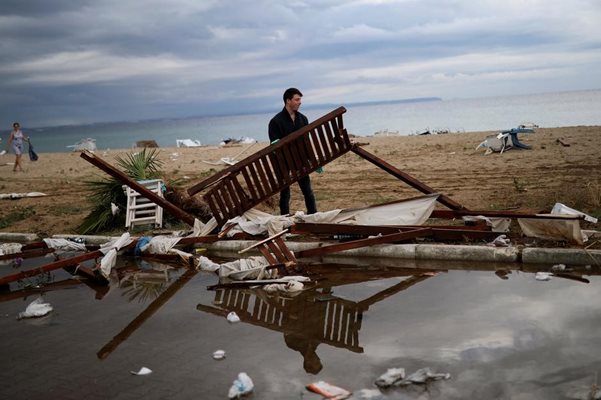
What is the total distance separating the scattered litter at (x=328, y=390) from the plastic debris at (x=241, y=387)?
1.33ft

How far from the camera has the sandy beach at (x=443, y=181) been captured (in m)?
10.9

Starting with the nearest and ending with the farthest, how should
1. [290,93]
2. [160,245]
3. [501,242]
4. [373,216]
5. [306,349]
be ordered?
[306,349] → [501,242] → [373,216] → [160,245] → [290,93]

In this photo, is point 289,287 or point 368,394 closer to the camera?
point 368,394

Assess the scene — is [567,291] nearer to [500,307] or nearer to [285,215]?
[500,307]

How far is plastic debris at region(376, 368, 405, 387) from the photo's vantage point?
165 inches

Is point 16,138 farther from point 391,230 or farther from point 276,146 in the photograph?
point 391,230

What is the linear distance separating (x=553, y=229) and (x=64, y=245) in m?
7.03

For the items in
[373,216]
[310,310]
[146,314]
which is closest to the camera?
[310,310]


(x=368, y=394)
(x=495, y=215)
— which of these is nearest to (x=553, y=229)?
(x=495, y=215)

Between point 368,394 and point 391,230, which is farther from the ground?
point 391,230

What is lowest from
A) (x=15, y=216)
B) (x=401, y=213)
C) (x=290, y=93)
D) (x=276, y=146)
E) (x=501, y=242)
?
(x=15, y=216)

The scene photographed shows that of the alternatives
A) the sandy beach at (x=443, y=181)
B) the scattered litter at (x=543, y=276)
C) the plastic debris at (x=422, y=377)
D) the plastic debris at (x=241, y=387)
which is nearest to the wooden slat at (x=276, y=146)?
the sandy beach at (x=443, y=181)

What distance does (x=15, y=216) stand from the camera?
13.4 metres

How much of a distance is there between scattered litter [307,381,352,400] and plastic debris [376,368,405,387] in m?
0.24
